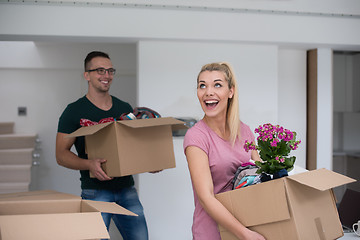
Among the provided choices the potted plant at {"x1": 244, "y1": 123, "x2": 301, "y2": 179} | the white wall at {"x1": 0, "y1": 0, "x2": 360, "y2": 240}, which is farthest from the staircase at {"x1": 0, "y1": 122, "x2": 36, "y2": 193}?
the potted plant at {"x1": 244, "y1": 123, "x2": 301, "y2": 179}

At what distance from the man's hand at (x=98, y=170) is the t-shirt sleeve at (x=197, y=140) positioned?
2.27 ft

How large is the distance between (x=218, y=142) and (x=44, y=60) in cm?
401

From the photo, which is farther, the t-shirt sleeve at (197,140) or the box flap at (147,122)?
the box flap at (147,122)

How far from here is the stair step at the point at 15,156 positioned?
4891 millimetres

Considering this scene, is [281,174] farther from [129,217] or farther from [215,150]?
[129,217]

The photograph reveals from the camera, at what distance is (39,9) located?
10.4 ft

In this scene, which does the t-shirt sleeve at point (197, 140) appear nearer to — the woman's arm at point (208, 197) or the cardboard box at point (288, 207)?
the woman's arm at point (208, 197)

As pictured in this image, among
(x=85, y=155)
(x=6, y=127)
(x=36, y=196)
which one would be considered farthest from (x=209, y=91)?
(x=6, y=127)

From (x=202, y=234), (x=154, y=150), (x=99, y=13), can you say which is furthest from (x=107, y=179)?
(x=99, y=13)

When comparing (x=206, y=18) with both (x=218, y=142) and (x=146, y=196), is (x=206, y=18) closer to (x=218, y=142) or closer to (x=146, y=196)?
(x=146, y=196)

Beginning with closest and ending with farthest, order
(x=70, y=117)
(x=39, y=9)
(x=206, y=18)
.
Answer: (x=70, y=117)
(x=39, y=9)
(x=206, y=18)

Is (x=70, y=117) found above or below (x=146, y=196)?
above

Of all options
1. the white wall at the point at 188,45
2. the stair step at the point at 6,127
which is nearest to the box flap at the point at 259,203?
the white wall at the point at 188,45

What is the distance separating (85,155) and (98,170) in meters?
0.27
